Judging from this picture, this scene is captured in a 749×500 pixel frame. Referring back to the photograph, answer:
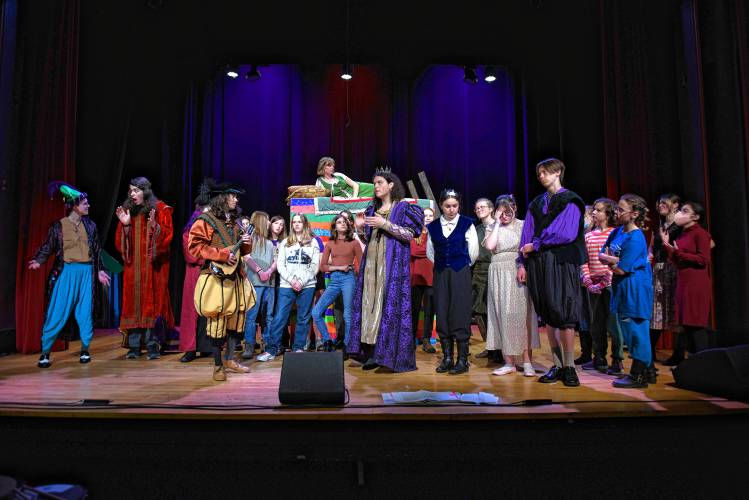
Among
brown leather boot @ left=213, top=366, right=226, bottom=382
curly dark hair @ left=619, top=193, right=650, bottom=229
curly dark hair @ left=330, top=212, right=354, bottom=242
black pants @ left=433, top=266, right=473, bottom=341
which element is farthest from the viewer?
curly dark hair @ left=330, top=212, right=354, bottom=242

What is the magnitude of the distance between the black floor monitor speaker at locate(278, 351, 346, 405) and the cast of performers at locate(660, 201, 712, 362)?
3.38m

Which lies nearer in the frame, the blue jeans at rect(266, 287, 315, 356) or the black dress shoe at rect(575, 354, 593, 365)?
the black dress shoe at rect(575, 354, 593, 365)

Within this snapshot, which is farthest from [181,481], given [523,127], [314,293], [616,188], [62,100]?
[523,127]

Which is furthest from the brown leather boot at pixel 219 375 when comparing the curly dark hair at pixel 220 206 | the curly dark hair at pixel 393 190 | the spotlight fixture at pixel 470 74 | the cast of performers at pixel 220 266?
the spotlight fixture at pixel 470 74

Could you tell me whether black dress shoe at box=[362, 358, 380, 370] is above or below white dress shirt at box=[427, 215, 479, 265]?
below

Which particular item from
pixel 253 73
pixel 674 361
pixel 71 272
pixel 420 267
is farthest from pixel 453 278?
pixel 253 73

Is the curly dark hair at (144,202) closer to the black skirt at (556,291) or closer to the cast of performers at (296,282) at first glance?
the cast of performers at (296,282)

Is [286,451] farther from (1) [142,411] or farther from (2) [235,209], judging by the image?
(2) [235,209]

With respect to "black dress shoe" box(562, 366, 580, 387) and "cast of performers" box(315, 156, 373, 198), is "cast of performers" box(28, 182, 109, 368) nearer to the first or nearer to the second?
"cast of performers" box(315, 156, 373, 198)

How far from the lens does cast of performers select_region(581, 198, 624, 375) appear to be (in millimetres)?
4145

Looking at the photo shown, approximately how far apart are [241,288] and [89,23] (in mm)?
5175

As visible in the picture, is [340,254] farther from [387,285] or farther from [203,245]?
[203,245]

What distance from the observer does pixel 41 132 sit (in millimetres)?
5516

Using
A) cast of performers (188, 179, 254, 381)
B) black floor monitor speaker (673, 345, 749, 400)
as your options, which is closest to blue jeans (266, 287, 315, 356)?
cast of performers (188, 179, 254, 381)
